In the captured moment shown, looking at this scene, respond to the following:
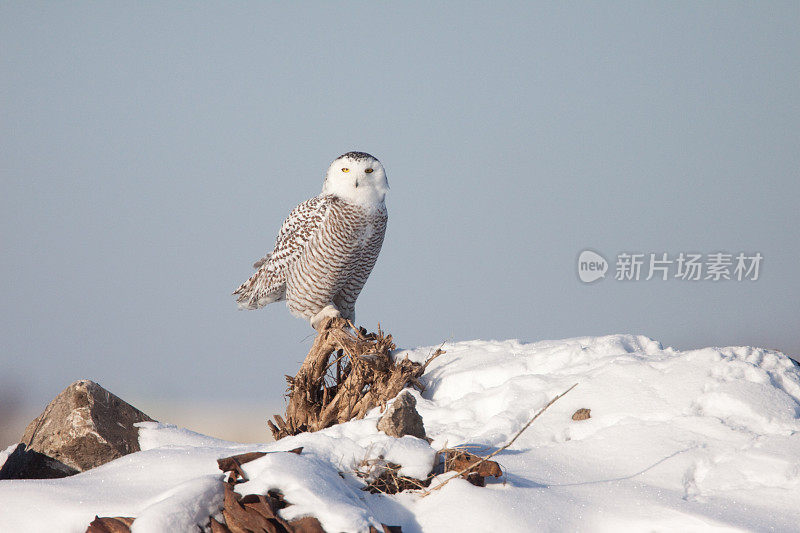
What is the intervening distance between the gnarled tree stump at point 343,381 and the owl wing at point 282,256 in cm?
138

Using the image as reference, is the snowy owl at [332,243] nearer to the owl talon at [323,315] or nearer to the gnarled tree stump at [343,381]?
the owl talon at [323,315]

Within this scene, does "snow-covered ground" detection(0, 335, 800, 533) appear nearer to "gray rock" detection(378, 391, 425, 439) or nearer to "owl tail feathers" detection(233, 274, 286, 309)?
"gray rock" detection(378, 391, 425, 439)

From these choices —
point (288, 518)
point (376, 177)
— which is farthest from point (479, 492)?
point (376, 177)

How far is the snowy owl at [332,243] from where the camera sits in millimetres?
6555

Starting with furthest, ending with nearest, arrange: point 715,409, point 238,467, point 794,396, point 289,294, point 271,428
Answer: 1. point 289,294
2. point 271,428
3. point 794,396
4. point 715,409
5. point 238,467

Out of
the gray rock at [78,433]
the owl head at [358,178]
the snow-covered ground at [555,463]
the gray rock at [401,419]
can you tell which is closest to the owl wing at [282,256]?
the owl head at [358,178]

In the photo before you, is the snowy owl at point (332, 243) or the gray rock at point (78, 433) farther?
the snowy owl at point (332, 243)

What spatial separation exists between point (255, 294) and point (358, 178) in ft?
5.94

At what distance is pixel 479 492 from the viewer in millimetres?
2691

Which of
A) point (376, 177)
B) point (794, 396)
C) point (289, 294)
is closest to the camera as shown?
point (794, 396)

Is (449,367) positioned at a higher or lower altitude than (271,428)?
higher

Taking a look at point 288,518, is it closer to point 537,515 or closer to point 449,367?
point 537,515

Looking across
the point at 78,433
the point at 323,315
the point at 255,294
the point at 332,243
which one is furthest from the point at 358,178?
the point at 78,433

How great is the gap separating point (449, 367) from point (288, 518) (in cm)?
311
